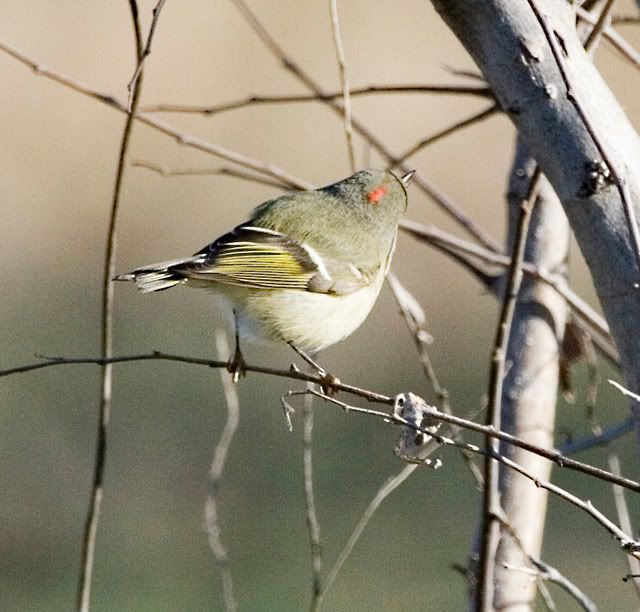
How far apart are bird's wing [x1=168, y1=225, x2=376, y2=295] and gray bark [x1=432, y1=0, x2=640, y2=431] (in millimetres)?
1100

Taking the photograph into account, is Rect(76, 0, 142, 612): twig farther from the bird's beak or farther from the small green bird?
the bird's beak

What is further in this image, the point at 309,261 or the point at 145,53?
the point at 309,261

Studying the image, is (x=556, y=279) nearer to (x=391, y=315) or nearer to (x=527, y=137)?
(x=527, y=137)

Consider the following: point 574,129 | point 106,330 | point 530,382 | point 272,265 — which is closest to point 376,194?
point 272,265

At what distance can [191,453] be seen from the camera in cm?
611

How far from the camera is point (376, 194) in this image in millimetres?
2711

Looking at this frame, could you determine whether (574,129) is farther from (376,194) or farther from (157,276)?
(376,194)

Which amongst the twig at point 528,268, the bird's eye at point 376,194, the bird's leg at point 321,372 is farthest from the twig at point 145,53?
the bird's eye at point 376,194

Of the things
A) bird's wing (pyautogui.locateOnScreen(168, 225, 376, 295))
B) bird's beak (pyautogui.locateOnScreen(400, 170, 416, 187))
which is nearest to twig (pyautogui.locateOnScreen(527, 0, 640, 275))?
bird's beak (pyautogui.locateOnScreen(400, 170, 416, 187))

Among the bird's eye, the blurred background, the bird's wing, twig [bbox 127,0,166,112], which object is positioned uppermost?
the blurred background

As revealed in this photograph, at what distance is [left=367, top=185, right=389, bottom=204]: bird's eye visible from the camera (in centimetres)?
270

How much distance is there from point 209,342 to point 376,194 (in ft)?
14.2

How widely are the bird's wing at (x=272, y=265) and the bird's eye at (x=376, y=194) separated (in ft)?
0.52

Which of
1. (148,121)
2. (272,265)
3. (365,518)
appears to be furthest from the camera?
(272,265)
